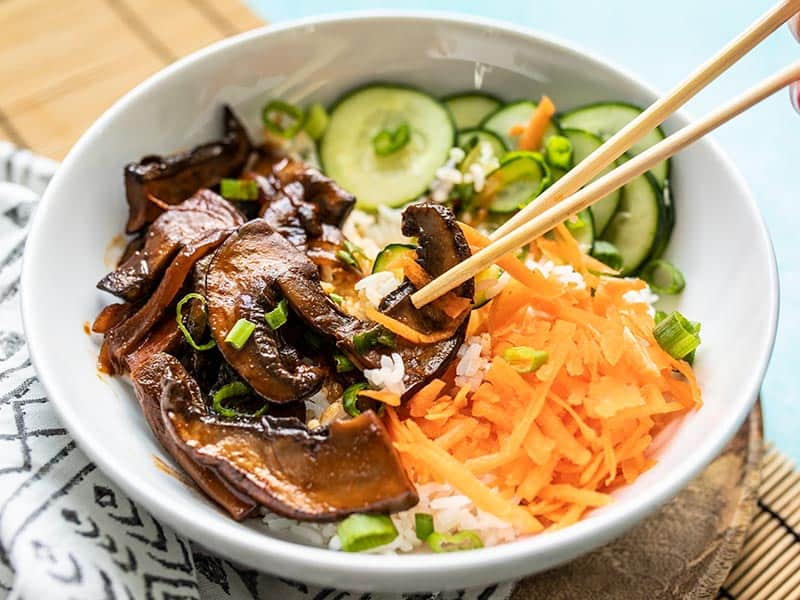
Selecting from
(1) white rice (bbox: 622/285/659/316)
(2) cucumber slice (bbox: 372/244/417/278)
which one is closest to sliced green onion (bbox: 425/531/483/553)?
(2) cucumber slice (bbox: 372/244/417/278)

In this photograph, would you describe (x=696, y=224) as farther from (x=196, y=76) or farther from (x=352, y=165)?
(x=196, y=76)

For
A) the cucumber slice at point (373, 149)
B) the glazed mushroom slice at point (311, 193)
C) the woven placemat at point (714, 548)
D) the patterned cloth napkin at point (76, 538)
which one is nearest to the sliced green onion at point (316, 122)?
the cucumber slice at point (373, 149)

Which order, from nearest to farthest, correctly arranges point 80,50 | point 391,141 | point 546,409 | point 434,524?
point 434,524 < point 546,409 < point 391,141 < point 80,50

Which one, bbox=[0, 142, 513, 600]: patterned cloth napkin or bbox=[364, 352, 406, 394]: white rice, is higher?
bbox=[364, 352, 406, 394]: white rice

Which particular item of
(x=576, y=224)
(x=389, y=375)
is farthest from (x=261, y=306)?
(x=576, y=224)

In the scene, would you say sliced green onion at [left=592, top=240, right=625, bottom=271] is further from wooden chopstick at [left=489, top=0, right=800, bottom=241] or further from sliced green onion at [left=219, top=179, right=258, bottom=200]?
sliced green onion at [left=219, top=179, right=258, bottom=200]

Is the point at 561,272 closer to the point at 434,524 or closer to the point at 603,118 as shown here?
the point at 603,118

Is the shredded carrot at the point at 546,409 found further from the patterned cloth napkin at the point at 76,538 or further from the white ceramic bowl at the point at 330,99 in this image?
the patterned cloth napkin at the point at 76,538
